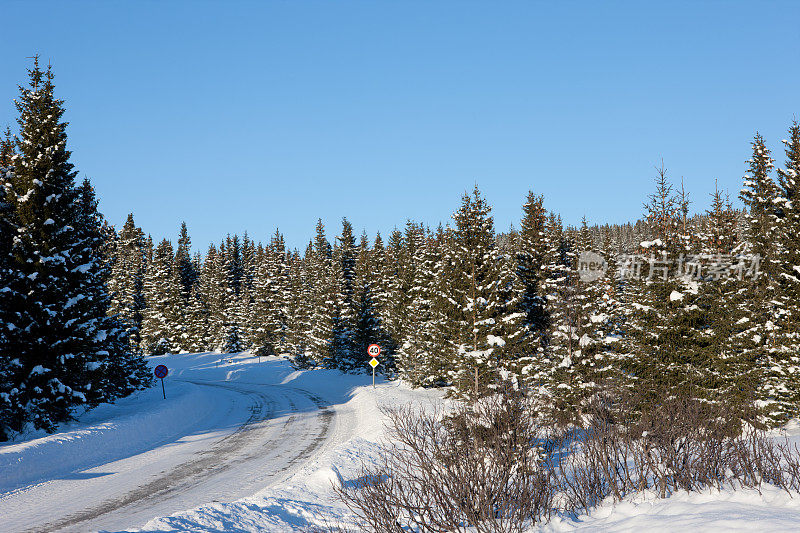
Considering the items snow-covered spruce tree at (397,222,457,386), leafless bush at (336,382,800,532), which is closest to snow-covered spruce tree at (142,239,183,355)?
snow-covered spruce tree at (397,222,457,386)

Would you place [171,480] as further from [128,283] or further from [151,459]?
[128,283]

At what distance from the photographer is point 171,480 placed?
12.7 meters

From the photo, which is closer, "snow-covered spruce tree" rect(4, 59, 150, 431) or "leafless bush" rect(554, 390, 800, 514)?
"leafless bush" rect(554, 390, 800, 514)

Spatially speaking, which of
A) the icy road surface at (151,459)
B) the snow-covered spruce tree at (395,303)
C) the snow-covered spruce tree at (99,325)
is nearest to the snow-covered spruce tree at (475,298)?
the icy road surface at (151,459)

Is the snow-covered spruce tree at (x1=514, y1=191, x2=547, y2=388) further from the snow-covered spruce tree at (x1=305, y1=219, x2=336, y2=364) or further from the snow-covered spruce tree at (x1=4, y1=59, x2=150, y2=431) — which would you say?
the snow-covered spruce tree at (x1=4, y1=59, x2=150, y2=431)

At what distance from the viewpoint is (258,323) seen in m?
59.8

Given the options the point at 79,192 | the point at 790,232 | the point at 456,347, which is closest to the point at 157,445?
the point at 79,192

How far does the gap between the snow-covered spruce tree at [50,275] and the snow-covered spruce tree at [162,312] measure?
4884 centimetres

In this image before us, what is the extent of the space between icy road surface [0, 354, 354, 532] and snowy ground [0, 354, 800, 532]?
0.04 meters

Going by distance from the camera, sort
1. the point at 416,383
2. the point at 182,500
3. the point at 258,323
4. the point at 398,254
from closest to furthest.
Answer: the point at 182,500, the point at 416,383, the point at 398,254, the point at 258,323

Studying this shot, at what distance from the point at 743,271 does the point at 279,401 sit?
85.8 feet

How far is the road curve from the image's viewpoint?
10.1 m

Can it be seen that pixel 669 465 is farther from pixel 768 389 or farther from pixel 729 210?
pixel 729 210

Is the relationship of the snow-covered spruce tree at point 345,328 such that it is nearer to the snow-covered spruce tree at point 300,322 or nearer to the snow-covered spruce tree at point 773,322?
the snow-covered spruce tree at point 300,322
